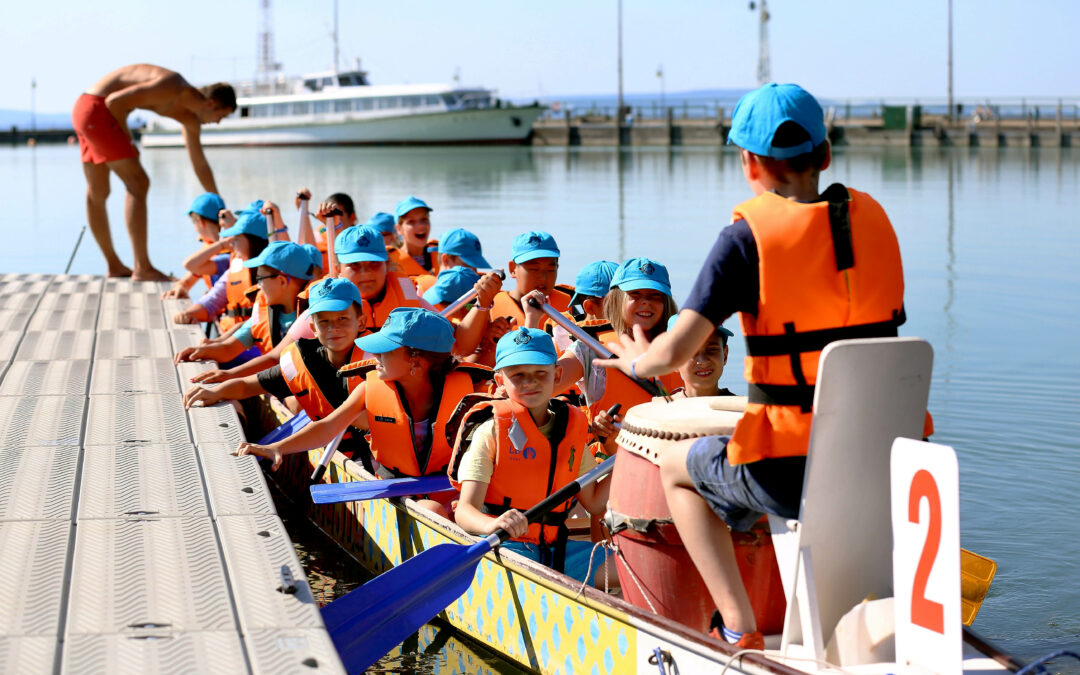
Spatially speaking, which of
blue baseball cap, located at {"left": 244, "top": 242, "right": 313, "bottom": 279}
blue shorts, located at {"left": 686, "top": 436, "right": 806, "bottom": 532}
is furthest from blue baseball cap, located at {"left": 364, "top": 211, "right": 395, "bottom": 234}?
blue shorts, located at {"left": 686, "top": 436, "right": 806, "bottom": 532}

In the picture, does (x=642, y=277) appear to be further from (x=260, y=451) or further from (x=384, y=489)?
(x=260, y=451)

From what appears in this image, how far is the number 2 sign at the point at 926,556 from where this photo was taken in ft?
9.83

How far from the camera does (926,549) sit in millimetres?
3084

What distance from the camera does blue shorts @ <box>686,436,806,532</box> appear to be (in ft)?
10.8

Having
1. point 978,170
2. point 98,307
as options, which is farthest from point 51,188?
point 98,307

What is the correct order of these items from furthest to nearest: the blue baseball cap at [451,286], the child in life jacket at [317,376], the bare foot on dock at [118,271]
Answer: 1. the bare foot on dock at [118,271]
2. the blue baseball cap at [451,286]
3. the child in life jacket at [317,376]

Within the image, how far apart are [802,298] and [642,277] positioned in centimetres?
240

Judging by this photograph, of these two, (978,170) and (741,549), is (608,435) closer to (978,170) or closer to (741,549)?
(741,549)

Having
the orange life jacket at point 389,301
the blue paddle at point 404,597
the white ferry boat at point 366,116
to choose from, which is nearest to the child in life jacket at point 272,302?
the orange life jacket at point 389,301

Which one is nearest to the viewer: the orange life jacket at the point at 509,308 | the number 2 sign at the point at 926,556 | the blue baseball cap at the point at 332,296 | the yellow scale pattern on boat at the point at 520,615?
the number 2 sign at the point at 926,556

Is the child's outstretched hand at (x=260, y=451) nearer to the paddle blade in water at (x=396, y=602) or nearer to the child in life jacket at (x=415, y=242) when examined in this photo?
the paddle blade in water at (x=396, y=602)

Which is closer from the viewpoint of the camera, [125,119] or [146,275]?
[125,119]

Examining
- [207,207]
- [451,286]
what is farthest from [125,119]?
[451,286]

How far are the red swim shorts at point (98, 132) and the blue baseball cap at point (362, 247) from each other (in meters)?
5.08
